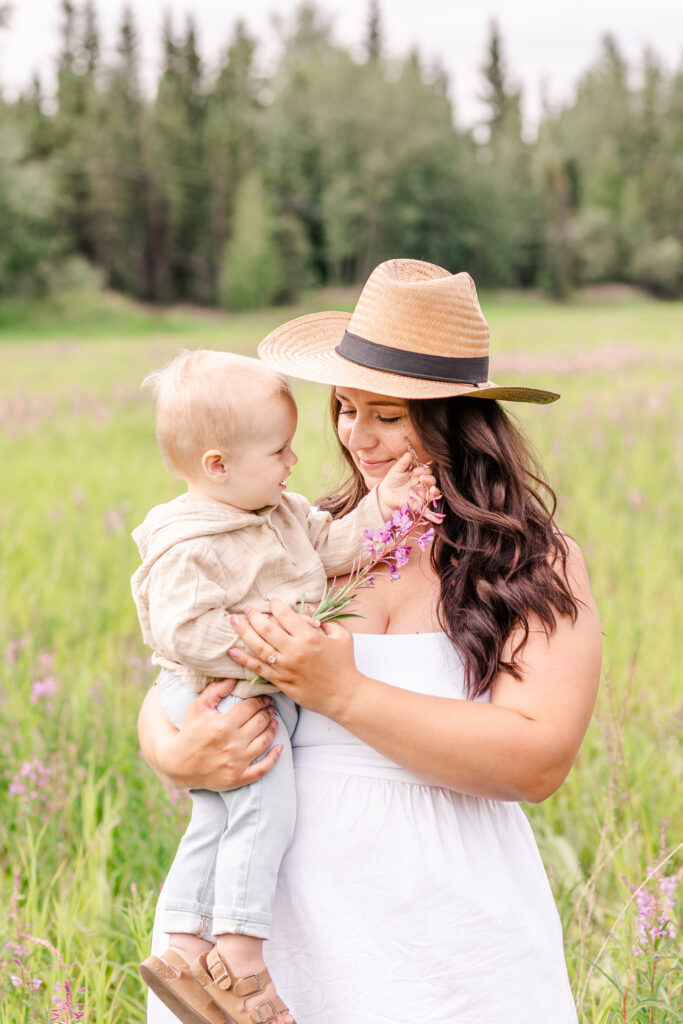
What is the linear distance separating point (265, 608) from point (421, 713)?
379 mm

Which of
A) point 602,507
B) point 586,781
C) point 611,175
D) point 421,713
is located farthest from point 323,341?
point 611,175

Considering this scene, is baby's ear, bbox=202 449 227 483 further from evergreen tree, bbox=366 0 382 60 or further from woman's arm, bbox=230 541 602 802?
evergreen tree, bbox=366 0 382 60

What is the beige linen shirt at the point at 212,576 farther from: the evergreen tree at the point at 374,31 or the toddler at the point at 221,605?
the evergreen tree at the point at 374,31

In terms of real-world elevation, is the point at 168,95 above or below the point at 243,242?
above

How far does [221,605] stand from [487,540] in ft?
1.97

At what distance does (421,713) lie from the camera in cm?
172

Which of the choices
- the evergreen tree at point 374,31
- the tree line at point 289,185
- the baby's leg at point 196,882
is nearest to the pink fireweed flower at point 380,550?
the baby's leg at point 196,882

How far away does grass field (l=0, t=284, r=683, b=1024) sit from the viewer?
2488 mm

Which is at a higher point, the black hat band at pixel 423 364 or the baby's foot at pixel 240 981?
the black hat band at pixel 423 364

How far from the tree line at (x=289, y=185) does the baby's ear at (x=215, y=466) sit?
4325 cm

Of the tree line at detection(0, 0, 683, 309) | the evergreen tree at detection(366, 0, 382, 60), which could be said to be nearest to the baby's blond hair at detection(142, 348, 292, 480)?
the tree line at detection(0, 0, 683, 309)

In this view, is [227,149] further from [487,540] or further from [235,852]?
[235,852]

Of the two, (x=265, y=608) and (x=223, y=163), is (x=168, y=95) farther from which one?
(x=265, y=608)

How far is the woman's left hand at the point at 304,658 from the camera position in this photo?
5.54 ft
